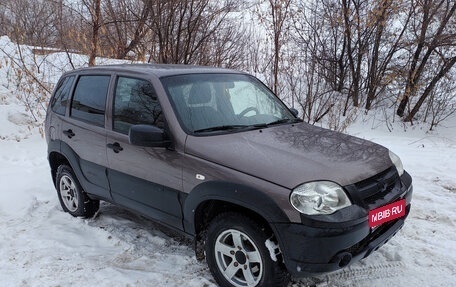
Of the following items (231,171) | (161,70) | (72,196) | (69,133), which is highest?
(161,70)

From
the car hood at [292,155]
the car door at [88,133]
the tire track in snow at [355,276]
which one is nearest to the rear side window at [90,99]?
the car door at [88,133]

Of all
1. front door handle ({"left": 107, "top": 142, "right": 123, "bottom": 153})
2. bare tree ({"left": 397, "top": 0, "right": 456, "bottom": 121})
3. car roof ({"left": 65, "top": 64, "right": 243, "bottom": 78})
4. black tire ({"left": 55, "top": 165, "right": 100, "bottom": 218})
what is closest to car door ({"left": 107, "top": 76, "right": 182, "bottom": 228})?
front door handle ({"left": 107, "top": 142, "right": 123, "bottom": 153})

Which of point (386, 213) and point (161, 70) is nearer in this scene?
point (386, 213)

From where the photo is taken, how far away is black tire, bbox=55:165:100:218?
4.32 metres

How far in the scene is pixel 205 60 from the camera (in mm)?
11156

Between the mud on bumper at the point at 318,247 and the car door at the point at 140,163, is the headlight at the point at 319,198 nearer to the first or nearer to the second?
the mud on bumper at the point at 318,247

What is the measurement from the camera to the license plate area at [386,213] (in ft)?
8.58

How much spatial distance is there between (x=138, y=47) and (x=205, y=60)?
1959mm

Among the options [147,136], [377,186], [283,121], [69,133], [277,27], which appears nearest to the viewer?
[377,186]

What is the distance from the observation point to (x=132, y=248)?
368 cm

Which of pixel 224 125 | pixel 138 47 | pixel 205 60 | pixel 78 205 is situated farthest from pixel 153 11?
pixel 224 125

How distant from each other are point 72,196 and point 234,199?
2.59 metres

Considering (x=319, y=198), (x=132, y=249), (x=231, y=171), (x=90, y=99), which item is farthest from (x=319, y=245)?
(x=90, y=99)

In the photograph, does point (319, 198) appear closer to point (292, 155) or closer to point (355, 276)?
point (292, 155)
